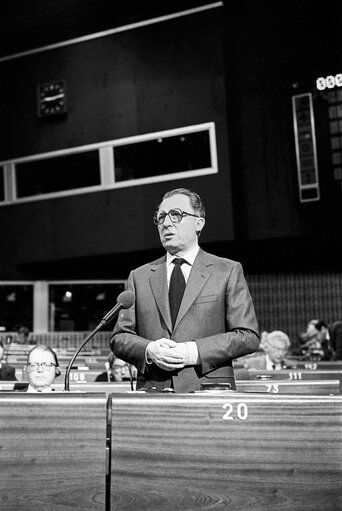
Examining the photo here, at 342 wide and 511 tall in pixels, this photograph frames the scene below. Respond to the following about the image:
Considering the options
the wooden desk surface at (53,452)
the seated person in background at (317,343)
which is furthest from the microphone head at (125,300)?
the seated person in background at (317,343)

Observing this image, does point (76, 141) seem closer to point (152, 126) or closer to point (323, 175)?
point (152, 126)

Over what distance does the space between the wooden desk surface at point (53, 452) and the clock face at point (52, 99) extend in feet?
33.9

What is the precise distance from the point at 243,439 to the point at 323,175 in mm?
8096

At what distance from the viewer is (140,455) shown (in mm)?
1256

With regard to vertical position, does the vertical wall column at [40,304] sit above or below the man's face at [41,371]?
above

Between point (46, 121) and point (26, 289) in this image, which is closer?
point (46, 121)

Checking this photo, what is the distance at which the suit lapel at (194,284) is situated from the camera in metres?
2.10

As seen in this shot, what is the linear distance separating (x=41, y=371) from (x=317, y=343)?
6.17 meters

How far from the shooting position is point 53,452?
1268mm

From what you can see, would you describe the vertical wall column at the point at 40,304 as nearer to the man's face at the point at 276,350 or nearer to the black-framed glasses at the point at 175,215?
the man's face at the point at 276,350

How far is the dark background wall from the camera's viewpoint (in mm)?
9500

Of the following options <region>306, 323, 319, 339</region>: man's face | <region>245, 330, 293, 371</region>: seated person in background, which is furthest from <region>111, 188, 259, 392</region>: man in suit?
<region>306, 323, 319, 339</region>: man's face

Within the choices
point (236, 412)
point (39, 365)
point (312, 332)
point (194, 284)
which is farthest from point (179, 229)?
point (312, 332)

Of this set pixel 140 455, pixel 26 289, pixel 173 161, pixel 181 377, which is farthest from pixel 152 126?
pixel 140 455
